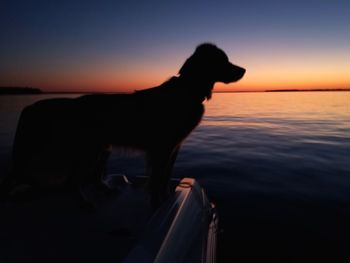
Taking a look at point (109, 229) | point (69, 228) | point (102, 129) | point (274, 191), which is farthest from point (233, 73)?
point (274, 191)

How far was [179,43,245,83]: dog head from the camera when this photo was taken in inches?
134

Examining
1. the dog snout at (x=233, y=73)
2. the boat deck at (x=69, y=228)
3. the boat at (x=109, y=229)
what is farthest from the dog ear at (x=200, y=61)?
the boat deck at (x=69, y=228)

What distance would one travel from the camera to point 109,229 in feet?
7.64

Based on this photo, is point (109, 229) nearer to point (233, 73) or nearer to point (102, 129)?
point (102, 129)

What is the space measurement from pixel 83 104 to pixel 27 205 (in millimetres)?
1256

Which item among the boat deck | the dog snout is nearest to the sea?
the dog snout

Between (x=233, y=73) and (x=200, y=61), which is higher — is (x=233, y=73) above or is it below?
below

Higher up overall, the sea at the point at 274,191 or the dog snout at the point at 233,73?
the dog snout at the point at 233,73

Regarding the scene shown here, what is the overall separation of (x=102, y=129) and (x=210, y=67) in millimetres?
1739

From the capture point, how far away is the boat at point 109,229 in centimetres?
191

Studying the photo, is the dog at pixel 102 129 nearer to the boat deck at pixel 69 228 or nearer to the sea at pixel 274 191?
the boat deck at pixel 69 228

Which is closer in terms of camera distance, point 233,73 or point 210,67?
point 210,67

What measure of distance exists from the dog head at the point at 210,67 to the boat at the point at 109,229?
5.26 ft

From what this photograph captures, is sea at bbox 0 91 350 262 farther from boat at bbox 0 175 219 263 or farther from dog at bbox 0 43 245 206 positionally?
boat at bbox 0 175 219 263
